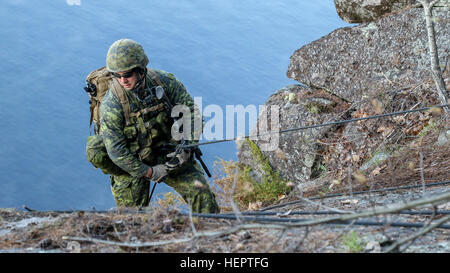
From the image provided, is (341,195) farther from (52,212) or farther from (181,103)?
(52,212)

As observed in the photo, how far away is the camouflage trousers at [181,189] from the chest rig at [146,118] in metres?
0.35

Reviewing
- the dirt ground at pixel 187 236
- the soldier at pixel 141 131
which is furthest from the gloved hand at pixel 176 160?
the dirt ground at pixel 187 236

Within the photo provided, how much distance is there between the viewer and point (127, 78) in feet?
18.0

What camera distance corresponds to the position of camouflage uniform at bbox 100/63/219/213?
18.4 feet

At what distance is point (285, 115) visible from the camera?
29.8 feet

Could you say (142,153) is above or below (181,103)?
below

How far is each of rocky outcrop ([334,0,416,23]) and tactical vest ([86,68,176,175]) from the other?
528cm

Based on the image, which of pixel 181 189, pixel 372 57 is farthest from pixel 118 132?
pixel 372 57

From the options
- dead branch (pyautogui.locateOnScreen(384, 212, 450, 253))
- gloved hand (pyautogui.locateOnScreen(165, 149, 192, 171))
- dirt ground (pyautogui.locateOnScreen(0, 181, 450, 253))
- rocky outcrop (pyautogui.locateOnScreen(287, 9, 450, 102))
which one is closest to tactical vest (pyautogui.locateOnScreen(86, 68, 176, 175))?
gloved hand (pyautogui.locateOnScreen(165, 149, 192, 171))

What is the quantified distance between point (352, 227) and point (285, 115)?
5.17 metres

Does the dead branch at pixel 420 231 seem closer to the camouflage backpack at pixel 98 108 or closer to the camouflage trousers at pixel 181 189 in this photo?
the camouflage trousers at pixel 181 189
